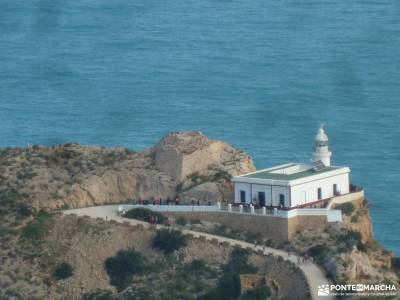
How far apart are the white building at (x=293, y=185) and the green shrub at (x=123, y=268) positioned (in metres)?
6.34

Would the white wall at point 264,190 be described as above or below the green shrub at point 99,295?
above

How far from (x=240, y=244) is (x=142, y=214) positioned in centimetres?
635

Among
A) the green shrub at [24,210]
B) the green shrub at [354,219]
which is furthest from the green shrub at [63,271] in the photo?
the green shrub at [354,219]

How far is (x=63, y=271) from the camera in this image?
105750mm

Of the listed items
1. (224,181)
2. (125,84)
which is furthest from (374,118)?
(224,181)

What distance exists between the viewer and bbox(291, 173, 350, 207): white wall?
106688 mm

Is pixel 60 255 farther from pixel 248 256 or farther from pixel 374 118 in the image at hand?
pixel 374 118

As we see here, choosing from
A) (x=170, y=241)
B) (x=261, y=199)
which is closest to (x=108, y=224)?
(x=170, y=241)

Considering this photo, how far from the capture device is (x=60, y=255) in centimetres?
10688

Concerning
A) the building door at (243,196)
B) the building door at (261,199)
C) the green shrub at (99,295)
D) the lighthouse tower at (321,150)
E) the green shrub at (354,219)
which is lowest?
the green shrub at (99,295)

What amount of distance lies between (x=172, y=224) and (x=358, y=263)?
37.5ft

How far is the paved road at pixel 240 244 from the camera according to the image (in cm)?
9981

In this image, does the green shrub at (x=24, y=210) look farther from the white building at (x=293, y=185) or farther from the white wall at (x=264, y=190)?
the white wall at (x=264, y=190)

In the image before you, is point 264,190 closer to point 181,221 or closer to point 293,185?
point 293,185
